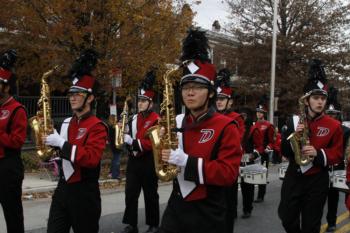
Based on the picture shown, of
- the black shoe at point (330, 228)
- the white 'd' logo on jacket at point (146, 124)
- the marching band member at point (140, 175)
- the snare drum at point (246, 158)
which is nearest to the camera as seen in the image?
the marching band member at point (140, 175)

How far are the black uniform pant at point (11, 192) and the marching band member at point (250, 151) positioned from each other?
4.04m

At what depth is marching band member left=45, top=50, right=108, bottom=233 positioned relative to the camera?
480 centimetres

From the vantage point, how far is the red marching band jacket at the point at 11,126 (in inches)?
221

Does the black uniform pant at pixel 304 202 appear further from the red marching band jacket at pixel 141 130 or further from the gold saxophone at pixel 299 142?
the red marching band jacket at pixel 141 130

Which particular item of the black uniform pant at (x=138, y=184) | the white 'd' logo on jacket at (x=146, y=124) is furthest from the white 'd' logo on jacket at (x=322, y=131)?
the white 'd' logo on jacket at (x=146, y=124)

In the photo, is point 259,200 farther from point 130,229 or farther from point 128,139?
point 128,139

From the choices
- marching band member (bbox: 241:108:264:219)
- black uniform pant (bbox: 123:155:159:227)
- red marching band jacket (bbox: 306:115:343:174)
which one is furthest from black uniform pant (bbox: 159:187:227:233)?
marching band member (bbox: 241:108:264:219)

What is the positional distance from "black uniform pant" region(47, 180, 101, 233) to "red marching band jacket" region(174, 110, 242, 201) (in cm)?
132

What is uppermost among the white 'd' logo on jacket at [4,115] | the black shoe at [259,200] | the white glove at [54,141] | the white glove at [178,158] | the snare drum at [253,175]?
the white 'd' logo on jacket at [4,115]

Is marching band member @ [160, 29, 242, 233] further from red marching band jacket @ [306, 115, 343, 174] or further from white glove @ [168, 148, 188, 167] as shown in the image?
red marching band jacket @ [306, 115, 343, 174]

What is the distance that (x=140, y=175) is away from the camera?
7.20 metres

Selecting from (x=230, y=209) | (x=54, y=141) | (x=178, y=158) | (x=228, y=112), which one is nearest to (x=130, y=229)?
(x=230, y=209)

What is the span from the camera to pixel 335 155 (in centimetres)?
584

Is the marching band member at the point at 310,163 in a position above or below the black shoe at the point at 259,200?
above
